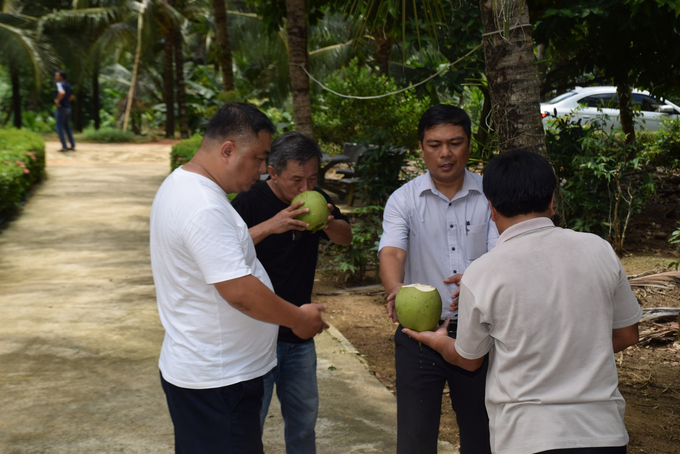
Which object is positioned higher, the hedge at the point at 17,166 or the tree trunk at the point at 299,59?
the tree trunk at the point at 299,59

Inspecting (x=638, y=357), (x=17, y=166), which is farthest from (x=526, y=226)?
(x=17, y=166)

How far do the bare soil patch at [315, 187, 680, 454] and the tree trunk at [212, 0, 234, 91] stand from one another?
6.48m

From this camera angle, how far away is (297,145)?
9.15 ft

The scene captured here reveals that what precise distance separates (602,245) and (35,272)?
7.11 metres

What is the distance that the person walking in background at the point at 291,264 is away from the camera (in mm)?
2833

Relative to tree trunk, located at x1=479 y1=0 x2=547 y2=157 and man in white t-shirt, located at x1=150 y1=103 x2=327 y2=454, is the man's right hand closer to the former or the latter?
A: man in white t-shirt, located at x1=150 y1=103 x2=327 y2=454

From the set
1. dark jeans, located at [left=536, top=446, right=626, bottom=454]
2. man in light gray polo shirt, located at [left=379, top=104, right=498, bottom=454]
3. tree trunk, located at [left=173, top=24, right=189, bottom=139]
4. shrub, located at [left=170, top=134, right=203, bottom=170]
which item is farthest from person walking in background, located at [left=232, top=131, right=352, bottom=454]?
tree trunk, located at [left=173, top=24, right=189, bottom=139]

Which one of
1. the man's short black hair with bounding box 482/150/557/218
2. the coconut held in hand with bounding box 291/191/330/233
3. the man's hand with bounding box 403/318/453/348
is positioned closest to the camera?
the man's short black hair with bounding box 482/150/557/218

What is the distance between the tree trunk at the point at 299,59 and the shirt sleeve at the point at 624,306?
5787 mm

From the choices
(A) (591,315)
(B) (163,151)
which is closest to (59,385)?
(A) (591,315)

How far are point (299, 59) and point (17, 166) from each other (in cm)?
589

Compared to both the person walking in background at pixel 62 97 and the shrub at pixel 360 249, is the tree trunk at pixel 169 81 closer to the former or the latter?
the person walking in background at pixel 62 97

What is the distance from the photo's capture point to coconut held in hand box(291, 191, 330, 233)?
8.90 ft

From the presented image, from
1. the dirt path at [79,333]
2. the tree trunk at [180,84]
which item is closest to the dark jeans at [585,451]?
the dirt path at [79,333]
